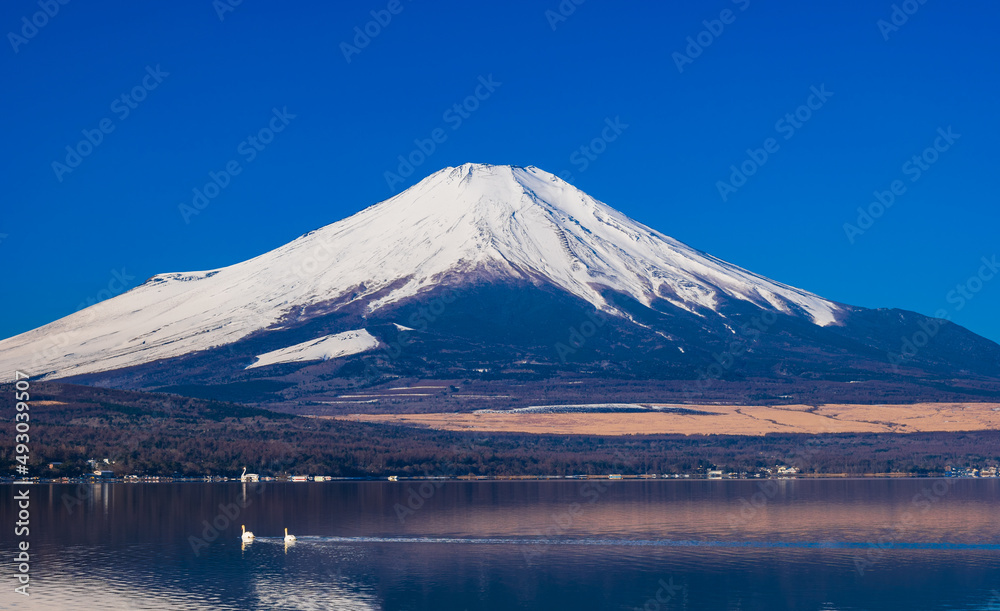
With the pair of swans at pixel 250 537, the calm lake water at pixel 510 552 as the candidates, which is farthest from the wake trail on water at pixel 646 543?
the pair of swans at pixel 250 537

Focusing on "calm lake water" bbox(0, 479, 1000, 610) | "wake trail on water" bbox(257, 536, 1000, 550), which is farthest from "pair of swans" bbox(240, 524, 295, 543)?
"wake trail on water" bbox(257, 536, 1000, 550)

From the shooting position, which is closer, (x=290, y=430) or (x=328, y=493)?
(x=328, y=493)

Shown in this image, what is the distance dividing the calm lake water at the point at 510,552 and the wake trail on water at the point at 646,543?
17cm

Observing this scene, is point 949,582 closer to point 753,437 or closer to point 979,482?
point 979,482

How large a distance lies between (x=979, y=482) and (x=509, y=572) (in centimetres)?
8583

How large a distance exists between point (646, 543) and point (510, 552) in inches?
320

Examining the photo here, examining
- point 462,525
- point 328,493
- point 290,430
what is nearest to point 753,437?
point 290,430

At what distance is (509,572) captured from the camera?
5641 cm

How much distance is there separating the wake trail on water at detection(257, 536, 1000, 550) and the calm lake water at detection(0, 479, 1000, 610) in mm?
168

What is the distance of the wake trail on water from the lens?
64.9 m

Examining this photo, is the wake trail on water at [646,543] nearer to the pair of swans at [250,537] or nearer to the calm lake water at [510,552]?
the calm lake water at [510,552]

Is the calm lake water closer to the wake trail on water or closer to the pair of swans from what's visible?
the wake trail on water

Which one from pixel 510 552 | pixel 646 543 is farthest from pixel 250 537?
pixel 646 543

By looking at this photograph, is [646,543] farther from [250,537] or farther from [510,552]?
[250,537]
